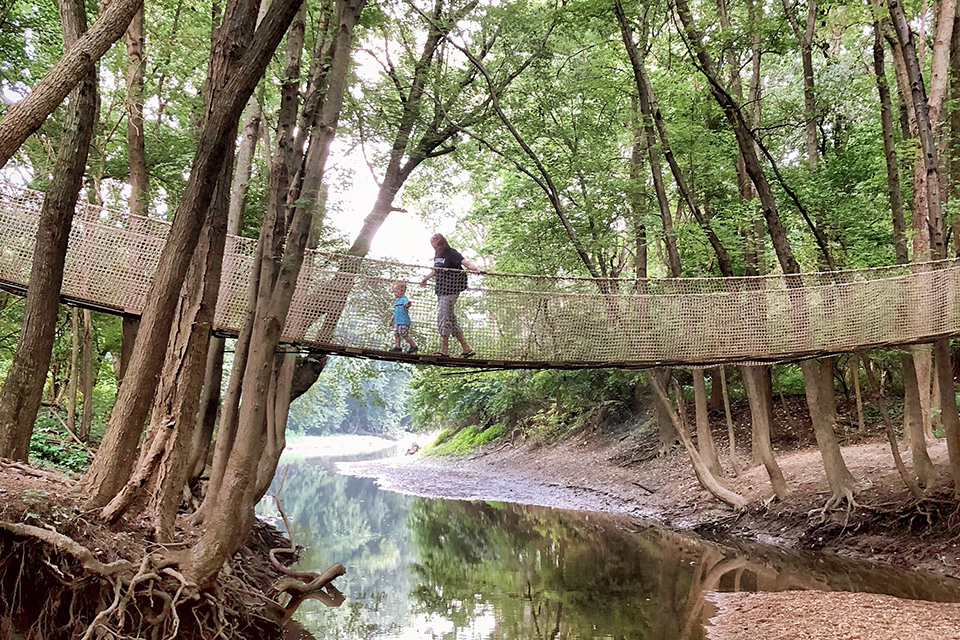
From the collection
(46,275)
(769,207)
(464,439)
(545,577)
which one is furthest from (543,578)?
(464,439)

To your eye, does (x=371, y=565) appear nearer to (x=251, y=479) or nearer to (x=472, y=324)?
(x=472, y=324)

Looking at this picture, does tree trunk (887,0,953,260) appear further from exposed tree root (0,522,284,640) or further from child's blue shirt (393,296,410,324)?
exposed tree root (0,522,284,640)

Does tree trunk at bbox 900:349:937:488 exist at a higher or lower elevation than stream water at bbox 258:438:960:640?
higher

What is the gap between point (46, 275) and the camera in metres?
3.94

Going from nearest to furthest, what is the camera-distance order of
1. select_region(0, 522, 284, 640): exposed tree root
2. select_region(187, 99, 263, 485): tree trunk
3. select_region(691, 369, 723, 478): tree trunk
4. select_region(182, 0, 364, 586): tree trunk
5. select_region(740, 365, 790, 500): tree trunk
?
select_region(0, 522, 284, 640): exposed tree root
select_region(182, 0, 364, 586): tree trunk
select_region(187, 99, 263, 485): tree trunk
select_region(740, 365, 790, 500): tree trunk
select_region(691, 369, 723, 478): tree trunk

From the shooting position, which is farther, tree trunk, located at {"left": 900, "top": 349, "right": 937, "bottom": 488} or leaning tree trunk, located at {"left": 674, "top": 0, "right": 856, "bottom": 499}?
tree trunk, located at {"left": 900, "top": 349, "right": 937, "bottom": 488}

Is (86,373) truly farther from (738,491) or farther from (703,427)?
(738,491)

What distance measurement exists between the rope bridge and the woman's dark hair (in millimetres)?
253

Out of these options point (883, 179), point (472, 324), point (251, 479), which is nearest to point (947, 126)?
point (883, 179)

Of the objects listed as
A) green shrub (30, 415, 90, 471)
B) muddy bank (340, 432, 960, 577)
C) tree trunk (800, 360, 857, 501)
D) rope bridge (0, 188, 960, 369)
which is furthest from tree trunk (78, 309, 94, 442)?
tree trunk (800, 360, 857, 501)

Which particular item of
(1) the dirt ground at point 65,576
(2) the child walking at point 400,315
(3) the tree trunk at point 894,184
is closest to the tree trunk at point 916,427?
(3) the tree trunk at point 894,184

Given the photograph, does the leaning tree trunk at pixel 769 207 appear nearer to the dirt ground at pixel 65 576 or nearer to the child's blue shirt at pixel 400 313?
the child's blue shirt at pixel 400 313

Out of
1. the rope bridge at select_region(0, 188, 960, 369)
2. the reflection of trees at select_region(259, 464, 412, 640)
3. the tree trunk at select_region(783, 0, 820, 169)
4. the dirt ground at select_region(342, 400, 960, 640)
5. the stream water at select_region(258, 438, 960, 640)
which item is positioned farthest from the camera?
the tree trunk at select_region(783, 0, 820, 169)

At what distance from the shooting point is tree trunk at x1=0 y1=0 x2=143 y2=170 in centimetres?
310
